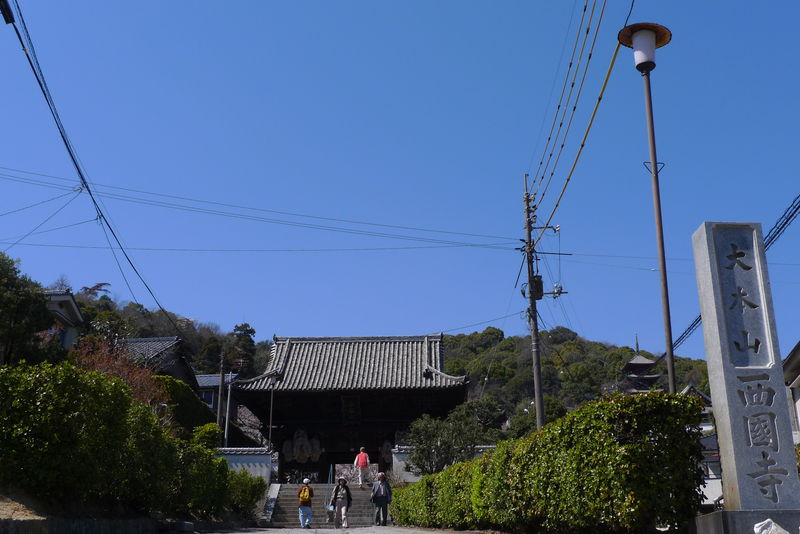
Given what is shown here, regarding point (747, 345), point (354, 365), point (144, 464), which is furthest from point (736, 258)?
point (354, 365)

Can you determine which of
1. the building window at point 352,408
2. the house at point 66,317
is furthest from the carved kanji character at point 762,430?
the house at point 66,317

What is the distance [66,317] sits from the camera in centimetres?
3297

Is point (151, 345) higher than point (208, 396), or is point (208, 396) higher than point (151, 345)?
point (151, 345)

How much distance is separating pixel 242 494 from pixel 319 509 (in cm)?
488

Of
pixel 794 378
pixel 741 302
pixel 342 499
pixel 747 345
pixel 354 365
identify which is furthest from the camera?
pixel 354 365

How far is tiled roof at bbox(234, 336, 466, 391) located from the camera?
3231 centimetres

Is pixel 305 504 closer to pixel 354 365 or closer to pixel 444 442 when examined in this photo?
pixel 444 442

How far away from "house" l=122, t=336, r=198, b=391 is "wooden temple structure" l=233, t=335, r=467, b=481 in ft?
24.4

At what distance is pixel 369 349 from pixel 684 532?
29595 millimetres

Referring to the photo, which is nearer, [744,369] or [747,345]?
[744,369]

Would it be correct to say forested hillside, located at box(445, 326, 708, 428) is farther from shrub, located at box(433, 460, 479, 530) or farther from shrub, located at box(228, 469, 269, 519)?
shrub, located at box(433, 460, 479, 530)

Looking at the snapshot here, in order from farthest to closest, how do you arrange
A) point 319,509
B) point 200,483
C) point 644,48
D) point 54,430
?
1. point 319,509
2. point 200,483
3. point 644,48
4. point 54,430

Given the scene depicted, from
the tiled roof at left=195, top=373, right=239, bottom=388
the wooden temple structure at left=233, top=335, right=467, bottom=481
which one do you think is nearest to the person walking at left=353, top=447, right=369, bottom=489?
the wooden temple structure at left=233, top=335, right=467, bottom=481

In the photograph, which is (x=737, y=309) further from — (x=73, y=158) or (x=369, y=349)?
(x=369, y=349)
